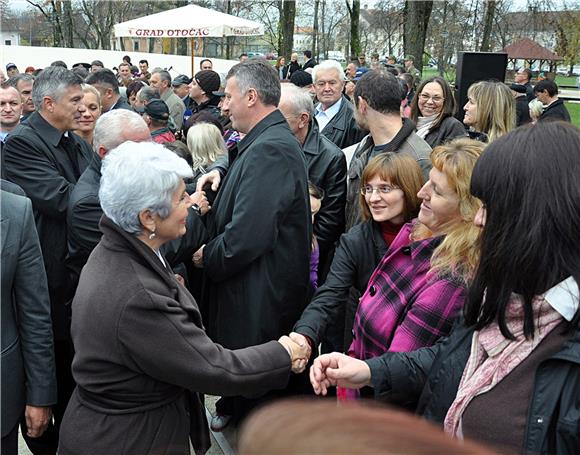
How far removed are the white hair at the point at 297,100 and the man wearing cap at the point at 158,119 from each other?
51.0 inches

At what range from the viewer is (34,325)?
249 cm

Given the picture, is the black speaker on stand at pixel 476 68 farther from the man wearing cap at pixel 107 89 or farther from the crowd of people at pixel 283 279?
the crowd of people at pixel 283 279

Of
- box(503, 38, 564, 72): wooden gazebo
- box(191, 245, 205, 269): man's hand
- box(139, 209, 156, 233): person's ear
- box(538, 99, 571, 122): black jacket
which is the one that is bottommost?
box(191, 245, 205, 269): man's hand

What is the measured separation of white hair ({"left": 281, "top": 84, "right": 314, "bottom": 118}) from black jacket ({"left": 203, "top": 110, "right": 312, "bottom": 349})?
110 centimetres

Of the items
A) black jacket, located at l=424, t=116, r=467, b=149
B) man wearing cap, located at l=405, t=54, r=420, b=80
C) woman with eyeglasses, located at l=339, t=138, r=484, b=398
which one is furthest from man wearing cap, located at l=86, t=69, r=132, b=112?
man wearing cap, located at l=405, t=54, r=420, b=80

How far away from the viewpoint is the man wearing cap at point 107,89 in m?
6.20

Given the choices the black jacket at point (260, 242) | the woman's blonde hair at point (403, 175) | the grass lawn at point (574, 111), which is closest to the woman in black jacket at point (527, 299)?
the woman's blonde hair at point (403, 175)

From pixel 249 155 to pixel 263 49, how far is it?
50.9m

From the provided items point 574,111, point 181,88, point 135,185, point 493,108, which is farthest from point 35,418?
point 574,111

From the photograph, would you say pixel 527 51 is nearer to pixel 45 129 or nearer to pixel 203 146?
pixel 203 146

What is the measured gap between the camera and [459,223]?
2361 mm

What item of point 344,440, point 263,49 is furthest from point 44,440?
point 263,49

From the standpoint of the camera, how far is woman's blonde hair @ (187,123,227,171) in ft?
13.8

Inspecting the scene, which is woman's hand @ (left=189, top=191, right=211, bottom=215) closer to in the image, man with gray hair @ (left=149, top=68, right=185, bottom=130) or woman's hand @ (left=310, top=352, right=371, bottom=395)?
woman's hand @ (left=310, top=352, right=371, bottom=395)
